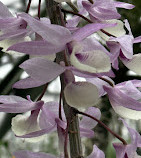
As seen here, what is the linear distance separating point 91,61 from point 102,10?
83 millimetres

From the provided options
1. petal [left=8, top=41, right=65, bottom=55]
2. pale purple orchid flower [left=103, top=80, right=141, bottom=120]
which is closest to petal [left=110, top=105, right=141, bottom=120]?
pale purple orchid flower [left=103, top=80, right=141, bottom=120]

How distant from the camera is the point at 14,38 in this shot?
40 cm

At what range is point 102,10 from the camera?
0.39m

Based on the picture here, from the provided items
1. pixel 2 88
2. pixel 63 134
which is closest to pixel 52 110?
pixel 63 134

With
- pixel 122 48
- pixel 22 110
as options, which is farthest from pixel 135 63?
pixel 22 110

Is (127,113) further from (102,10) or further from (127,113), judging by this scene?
(102,10)

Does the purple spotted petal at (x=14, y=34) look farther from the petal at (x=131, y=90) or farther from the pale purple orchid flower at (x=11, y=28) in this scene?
the petal at (x=131, y=90)

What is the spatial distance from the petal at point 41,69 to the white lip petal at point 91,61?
2cm

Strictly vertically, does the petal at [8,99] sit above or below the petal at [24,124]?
above


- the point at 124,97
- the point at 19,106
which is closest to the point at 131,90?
the point at 124,97

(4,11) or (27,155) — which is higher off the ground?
(4,11)

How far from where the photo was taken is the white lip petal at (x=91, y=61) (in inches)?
12.6

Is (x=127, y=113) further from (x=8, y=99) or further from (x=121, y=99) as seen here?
(x=8, y=99)

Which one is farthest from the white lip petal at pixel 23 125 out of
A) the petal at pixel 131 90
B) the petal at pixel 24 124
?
the petal at pixel 131 90
